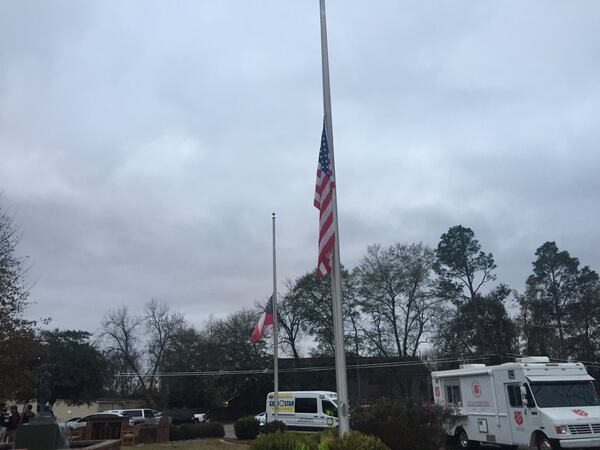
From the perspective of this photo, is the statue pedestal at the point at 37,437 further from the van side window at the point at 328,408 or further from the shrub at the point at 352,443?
the van side window at the point at 328,408

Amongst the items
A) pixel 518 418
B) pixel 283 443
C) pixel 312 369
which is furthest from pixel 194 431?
pixel 312 369

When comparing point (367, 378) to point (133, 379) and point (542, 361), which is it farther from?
point (542, 361)

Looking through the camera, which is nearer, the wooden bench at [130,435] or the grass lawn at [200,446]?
the grass lawn at [200,446]

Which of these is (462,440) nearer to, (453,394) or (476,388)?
(453,394)

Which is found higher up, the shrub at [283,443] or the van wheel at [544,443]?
the shrub at [283,443]

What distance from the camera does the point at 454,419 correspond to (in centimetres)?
2039

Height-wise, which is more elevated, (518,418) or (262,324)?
(262,324)

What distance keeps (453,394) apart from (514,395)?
4271 mm

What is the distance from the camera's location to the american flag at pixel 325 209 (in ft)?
37.7

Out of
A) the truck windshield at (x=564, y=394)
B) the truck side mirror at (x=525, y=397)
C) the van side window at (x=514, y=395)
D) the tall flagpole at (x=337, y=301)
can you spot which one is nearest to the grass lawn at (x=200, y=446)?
the van side window at (x=514, y=395)

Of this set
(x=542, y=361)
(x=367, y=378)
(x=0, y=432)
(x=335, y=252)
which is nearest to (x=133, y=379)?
(x=367, y=378)

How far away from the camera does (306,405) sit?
33.3 metres

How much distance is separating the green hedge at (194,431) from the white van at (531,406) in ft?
47.4

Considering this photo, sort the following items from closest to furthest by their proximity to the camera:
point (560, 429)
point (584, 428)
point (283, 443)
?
point (283, 443) → point (560, 429) → point (584, 428)
